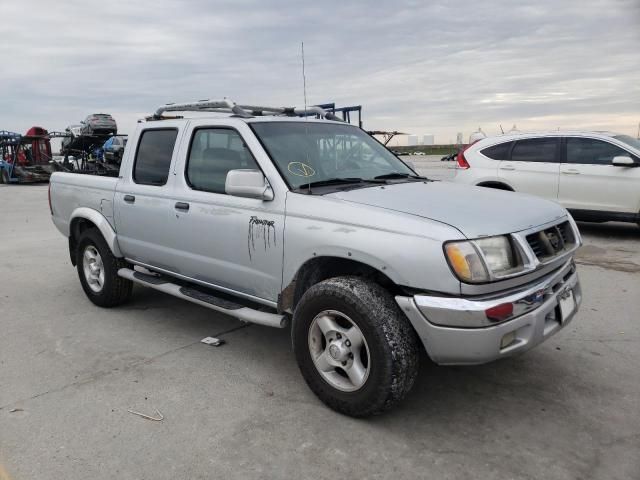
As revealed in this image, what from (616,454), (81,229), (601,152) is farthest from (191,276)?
(601,152)

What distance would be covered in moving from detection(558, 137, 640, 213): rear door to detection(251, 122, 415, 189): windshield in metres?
5.12

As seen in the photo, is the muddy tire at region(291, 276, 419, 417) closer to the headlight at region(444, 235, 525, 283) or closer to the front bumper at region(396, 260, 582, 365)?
the front bumper at region(396, 260, 582, 365)

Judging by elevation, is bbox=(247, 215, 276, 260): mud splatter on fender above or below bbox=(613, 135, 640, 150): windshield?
below

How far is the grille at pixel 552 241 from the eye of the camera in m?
3.07

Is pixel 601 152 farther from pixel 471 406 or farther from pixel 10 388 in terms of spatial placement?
pixel 10 388

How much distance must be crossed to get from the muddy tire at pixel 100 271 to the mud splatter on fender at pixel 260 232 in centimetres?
204

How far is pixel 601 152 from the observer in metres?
8.27

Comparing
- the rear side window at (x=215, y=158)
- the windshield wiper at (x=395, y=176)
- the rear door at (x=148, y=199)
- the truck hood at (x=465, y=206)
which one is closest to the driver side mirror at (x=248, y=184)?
the rear side window at (x=215, y=158)

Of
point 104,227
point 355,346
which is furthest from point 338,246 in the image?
point 104,227

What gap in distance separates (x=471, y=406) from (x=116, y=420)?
2.13m

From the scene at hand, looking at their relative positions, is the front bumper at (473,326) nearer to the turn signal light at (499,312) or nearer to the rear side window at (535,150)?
the turn signal light at (499,312)

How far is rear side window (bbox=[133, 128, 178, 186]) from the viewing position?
173 inches

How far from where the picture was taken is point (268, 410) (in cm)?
322

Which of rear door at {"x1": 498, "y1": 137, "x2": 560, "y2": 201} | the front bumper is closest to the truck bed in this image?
the front bumper
